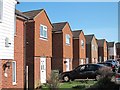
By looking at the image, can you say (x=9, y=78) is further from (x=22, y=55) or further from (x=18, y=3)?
(x=18, y=3)

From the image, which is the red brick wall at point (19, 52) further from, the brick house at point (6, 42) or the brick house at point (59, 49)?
the brick house at point (59, 49)

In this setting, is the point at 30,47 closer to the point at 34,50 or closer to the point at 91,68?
the point at 34,50

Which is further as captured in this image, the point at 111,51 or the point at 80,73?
the point at 111,51

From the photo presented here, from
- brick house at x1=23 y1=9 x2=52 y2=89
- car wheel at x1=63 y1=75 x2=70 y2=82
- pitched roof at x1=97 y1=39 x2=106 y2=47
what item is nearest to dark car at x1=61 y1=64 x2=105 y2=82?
car wheel at x1=63 y1=75 x2=70 y2=82

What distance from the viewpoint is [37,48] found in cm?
2483

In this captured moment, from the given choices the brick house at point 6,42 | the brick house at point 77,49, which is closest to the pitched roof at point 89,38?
the brick house at point 77,49

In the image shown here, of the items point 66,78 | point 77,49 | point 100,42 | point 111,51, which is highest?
point 100,42

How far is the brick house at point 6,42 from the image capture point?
640 inches

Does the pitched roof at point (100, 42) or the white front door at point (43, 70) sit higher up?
the pitched roof at point (100, 42)

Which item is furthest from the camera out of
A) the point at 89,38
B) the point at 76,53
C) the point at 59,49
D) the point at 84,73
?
the point at 89,38

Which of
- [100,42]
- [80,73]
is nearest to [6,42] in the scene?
[80,73]

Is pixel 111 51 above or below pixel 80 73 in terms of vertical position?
above

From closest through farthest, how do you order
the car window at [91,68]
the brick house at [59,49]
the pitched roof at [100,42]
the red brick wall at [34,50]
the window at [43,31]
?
the red brick wall at [34,50] < the window at [43,31] < the car window at [91,68] < the brick house at [59,49] < the pitched roof at [100,42]

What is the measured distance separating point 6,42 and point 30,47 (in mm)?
7874
